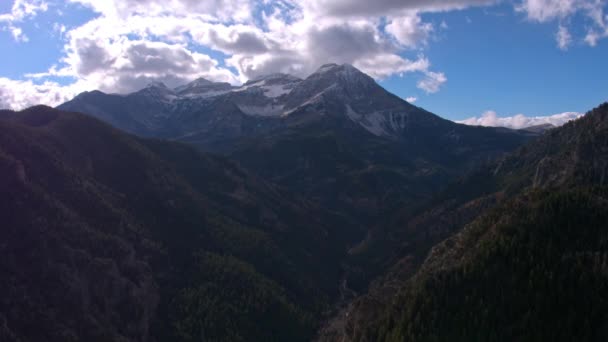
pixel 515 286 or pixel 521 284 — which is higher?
pixel 521 284

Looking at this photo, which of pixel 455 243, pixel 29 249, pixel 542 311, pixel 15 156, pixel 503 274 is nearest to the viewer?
pixel 542 311

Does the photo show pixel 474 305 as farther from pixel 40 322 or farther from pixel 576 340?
pixel 40 322

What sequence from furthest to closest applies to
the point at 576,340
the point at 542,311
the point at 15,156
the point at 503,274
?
the point at 15,156, the point at 503,274, the point at 542,311, the point at 576,340

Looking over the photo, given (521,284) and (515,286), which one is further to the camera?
(515,286)

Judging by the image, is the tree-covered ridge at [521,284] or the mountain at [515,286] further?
the mountain at [515,286]

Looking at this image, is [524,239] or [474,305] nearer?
[474,305]

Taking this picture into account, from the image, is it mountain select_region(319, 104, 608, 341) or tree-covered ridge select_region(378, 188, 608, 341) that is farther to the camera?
mountain select_region(319, 104, 608, 341)

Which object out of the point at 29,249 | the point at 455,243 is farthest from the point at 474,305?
the point at 29,249

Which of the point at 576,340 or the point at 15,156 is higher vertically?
the point at 15,156

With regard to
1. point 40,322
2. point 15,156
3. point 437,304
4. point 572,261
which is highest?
point 15,156
